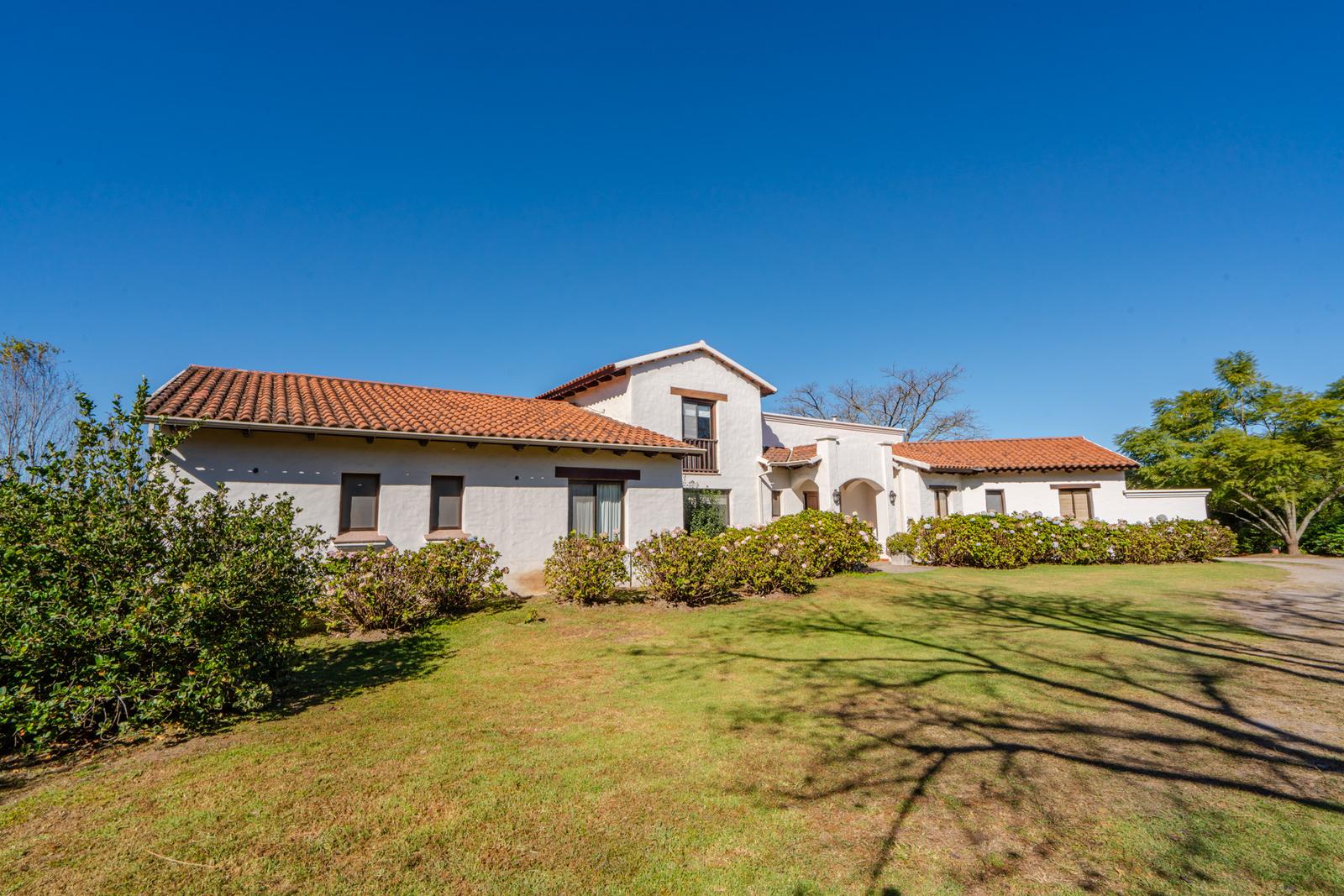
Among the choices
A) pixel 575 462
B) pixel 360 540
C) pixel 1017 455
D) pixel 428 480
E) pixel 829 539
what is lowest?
pixel 829 539

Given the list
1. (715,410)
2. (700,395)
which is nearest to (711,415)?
(715,410)

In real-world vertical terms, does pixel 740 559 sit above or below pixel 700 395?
below

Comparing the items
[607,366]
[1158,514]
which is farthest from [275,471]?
[1158,514]

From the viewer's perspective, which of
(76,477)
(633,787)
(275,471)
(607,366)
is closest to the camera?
(633,787)

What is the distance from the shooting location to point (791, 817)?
3504 mm

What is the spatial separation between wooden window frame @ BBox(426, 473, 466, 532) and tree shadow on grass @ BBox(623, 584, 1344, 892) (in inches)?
240

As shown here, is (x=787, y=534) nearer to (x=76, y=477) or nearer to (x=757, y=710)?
(x=757, y=710)

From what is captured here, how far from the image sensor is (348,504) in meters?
10.9

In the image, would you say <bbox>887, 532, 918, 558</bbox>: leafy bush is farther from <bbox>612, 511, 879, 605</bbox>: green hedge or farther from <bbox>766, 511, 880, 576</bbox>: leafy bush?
<bbox>612, 511, 879, 605</bbox>: green hedge

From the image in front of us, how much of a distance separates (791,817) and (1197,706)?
184 inches

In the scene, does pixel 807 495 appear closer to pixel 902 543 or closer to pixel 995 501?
pixel 902 543

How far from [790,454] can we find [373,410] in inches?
507

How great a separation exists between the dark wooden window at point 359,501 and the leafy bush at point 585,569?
3615 mm

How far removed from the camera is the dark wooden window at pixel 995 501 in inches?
902
